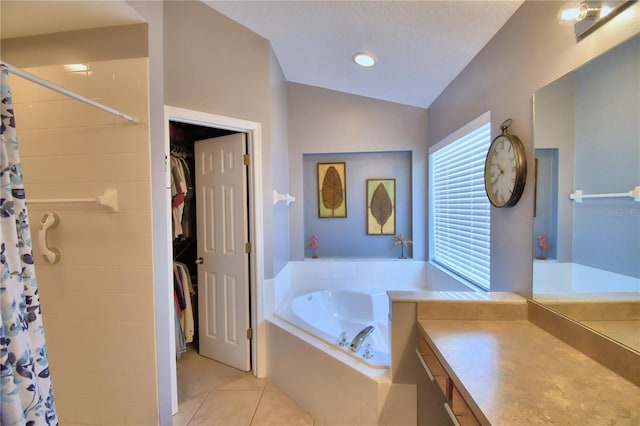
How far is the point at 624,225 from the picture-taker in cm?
86

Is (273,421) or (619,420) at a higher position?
(619,420)

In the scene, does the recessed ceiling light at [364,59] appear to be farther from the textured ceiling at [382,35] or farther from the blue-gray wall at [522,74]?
the blue-gray wall at [522,74]

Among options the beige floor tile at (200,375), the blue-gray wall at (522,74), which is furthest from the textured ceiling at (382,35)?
the beige floor tile at (200,375)

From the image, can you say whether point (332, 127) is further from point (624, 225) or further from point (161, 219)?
point (624, 225)

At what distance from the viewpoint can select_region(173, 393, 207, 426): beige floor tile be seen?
1.69 meters

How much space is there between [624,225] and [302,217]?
239cm

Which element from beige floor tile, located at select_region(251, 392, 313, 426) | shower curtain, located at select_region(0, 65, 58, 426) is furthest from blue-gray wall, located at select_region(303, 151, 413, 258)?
shower curtain, located at select_region(0, 65, 58, 426)

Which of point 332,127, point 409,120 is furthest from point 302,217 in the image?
point 409,120

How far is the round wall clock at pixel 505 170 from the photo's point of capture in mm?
1302

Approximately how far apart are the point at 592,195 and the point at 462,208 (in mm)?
1175

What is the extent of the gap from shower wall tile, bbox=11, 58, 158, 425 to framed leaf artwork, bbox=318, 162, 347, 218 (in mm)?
1890

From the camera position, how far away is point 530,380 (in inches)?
31.6

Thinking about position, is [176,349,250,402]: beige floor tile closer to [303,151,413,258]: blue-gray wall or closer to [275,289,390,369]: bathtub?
[275,289,390,369]: bathtub

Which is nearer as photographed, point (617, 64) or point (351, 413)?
point (617, 64)
